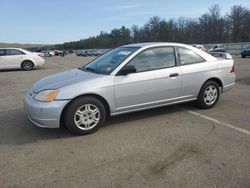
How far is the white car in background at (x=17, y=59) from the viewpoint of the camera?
1825 cm

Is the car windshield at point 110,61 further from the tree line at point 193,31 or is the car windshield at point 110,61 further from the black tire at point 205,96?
the tree line at point 193,31

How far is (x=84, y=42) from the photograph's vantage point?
143 metres

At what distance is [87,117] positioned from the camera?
5.25 meters

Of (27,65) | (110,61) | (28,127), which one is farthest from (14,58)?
(110,61)

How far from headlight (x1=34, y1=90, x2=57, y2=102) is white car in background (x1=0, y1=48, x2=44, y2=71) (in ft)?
46.8

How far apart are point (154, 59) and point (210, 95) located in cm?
162

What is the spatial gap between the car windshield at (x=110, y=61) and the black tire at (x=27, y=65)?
44.3ft

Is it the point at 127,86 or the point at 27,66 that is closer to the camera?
the point at 127,86

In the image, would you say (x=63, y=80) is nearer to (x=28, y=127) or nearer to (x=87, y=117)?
(x=87, y=117)

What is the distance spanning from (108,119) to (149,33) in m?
110

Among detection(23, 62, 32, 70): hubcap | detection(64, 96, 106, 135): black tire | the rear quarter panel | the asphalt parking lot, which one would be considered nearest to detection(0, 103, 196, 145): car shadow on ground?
the asphalt parking lot

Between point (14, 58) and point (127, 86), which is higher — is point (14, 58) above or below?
above

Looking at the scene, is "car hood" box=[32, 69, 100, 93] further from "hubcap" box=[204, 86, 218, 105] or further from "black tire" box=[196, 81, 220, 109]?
"hubcap" box=[204, 86, 218, 105]

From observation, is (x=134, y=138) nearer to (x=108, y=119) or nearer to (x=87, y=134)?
(x=87, y=134)
